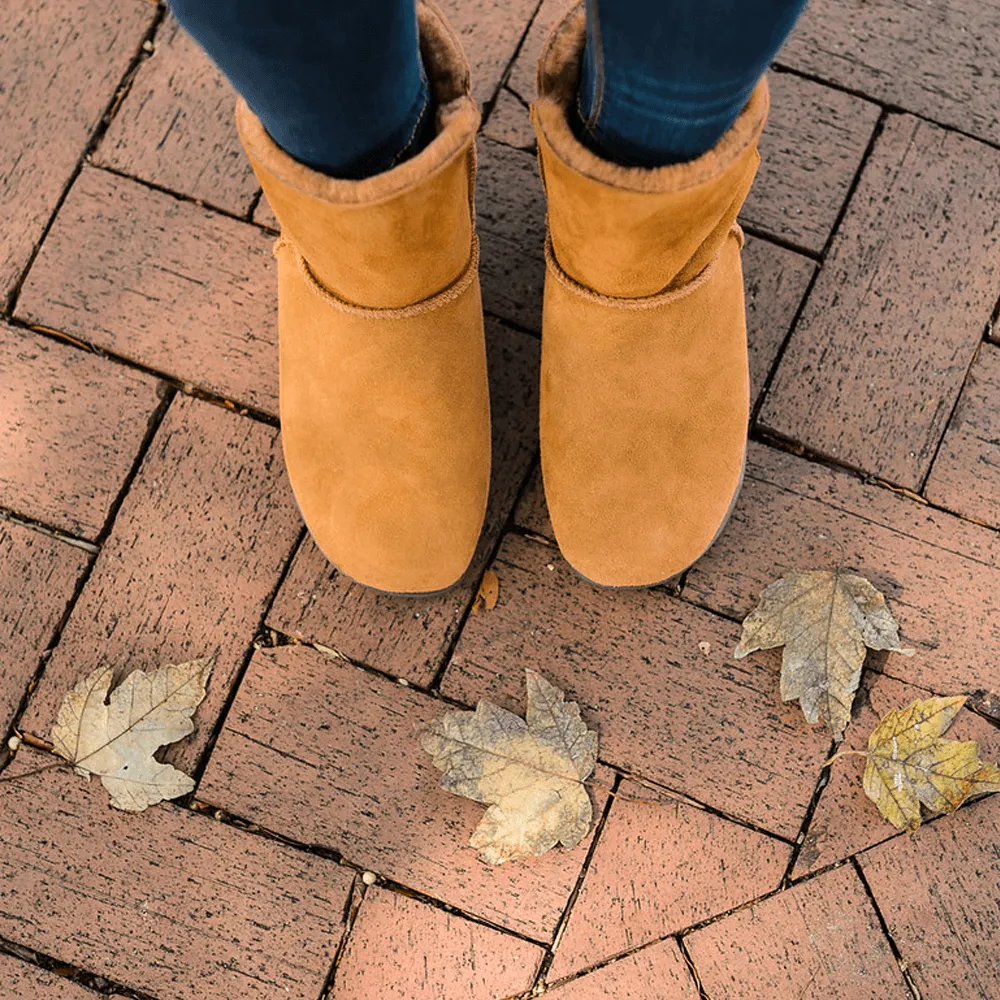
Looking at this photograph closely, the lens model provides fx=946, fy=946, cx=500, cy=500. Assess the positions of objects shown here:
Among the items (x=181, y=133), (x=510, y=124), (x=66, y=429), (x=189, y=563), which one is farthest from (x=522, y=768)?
(x=181, y=133)

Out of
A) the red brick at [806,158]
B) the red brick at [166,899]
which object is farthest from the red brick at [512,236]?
the red brick at [166,899]

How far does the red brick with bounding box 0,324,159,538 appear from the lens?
150 centimetres

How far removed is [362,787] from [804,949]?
27.0 inches

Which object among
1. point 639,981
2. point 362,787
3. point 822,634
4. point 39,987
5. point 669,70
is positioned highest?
point 669,70

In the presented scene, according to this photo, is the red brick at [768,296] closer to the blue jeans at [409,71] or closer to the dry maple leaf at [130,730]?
the blue jeans at [409,71]

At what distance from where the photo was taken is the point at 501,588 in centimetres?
145

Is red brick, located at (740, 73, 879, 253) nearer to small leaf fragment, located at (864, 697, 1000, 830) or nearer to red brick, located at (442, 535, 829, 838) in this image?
red brick, located at (442, 535, 829, 838)

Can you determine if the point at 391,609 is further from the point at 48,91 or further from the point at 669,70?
the point at 48,91

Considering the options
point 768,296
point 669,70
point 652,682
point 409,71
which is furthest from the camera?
point 768,296

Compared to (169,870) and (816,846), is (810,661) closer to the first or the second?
(816,846)

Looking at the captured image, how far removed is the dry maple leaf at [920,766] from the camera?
53.7 inches

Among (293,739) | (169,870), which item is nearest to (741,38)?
(293,739)

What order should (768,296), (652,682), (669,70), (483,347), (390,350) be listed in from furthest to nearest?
1. (768,296)
2. (652,682)
3. (483,347)
4. (390,350)
5. (669,70)

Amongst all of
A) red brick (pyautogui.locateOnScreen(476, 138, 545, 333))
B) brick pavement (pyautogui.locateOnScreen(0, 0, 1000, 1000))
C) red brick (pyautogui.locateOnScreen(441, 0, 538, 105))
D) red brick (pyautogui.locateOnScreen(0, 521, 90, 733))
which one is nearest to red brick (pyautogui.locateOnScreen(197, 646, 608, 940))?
brick pavement (pyautogui.locateOnScreen(0, 0, 1000, 1000))
